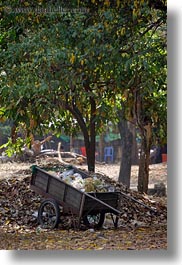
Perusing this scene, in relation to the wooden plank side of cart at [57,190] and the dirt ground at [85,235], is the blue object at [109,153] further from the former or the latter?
the wooden plank side of cart at [57,190]

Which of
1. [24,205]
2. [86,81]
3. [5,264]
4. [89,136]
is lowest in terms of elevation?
[5,264]

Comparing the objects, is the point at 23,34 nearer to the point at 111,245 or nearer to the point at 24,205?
the point at 24,205

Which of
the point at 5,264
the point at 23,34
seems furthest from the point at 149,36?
the point at 5,264

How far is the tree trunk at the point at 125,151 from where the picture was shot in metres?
5.53

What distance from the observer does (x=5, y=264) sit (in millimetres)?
4941

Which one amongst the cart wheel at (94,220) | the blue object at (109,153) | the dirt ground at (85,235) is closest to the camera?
the dirt ground at (85,235)

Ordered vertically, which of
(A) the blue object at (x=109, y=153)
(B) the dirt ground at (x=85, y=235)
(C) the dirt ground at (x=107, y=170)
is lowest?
(B) the dirt ground at (x=85, y=235)

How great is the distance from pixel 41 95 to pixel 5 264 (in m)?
1.15

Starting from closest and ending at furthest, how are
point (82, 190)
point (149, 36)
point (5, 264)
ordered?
1. point (5, 264)
2. point (149, 36)
3. point (82, 190)

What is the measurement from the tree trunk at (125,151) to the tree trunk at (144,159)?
3.6 inches

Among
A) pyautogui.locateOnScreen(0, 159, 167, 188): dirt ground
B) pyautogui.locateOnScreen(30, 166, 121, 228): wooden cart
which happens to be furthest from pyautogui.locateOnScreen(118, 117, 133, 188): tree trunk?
pyautogui.locateOnScreen(30, 166, 121, 228): wooden cart

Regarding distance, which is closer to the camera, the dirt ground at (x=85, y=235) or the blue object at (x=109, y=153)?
the dirt ground at (x=85, y=235)

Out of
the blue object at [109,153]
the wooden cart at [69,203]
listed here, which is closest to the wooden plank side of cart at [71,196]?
the wooden cart at [69,203]

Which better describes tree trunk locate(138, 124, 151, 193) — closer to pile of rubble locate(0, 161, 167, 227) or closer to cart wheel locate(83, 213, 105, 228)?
pile of rubble locate(0, 161, 167, 227)
